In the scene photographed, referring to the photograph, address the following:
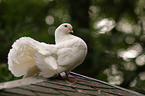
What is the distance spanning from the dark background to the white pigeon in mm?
3315

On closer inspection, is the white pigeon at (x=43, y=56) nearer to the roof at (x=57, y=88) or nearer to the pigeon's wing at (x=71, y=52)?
the pigeon's wing at (x=71, y=52)

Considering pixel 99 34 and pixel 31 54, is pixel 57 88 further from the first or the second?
pixel 99 34

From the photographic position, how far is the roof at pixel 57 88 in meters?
2.21

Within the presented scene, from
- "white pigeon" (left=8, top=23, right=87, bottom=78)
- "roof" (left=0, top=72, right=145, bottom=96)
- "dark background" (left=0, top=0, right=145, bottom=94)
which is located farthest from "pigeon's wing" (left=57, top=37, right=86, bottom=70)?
"dark background" (left=0, top=0, right=145, bottom=94)

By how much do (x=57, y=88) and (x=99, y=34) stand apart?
5.54 meters

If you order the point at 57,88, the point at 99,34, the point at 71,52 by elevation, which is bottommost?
the point at 57,88

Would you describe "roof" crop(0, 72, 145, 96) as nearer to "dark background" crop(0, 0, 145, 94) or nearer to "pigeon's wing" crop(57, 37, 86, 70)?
"pigeon's wing" crop(57, 37, 86, 70)

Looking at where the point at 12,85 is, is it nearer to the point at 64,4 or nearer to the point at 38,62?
the point at 38,62

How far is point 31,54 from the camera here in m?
2.85

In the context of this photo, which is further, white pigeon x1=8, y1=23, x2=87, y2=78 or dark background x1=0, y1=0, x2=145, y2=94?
dark background x1=0, y1=0, x2=145, y2=94

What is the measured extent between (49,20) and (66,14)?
2.50 ft

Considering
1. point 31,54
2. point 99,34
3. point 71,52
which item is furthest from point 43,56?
point 99,34

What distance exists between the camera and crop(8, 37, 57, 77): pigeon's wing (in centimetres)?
273

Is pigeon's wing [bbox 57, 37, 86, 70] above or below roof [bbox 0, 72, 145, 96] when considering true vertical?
above
